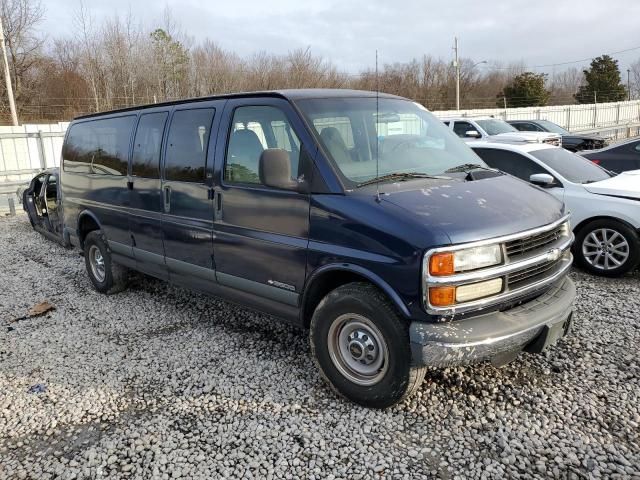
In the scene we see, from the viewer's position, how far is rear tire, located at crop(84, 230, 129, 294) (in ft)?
20.5

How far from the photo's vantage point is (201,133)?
4527 millimetres

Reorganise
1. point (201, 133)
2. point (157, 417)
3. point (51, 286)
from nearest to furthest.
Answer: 1. point (157, 417)
2. point (201, 133)
3. point (51, 286)

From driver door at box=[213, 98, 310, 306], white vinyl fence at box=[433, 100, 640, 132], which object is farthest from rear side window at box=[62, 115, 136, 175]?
white vinyl fence at box=[433, 100, 640, 132]

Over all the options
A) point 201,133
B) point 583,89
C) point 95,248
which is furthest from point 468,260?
point 583,89

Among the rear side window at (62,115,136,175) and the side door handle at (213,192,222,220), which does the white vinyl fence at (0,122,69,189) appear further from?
the side door handle at (213,192,222,220)

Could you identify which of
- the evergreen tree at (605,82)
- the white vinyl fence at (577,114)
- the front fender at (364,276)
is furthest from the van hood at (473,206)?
the evergreen tree at (605,82)

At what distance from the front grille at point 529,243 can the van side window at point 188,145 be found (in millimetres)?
2595

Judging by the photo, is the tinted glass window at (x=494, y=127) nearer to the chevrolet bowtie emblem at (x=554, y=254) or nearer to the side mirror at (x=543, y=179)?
the side mirror at (x=543, y=179)

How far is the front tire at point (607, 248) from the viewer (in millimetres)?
6109

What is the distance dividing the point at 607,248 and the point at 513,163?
1764 mm

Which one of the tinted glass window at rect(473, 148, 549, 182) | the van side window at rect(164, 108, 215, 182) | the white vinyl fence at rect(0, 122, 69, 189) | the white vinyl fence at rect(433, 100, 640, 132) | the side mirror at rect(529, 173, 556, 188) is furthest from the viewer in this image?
the white vinyl fence at rect(433, 100, 640, 132)

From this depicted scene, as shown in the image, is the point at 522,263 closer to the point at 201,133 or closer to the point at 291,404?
the point at 291,404

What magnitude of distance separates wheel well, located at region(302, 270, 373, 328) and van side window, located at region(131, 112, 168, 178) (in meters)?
2.22

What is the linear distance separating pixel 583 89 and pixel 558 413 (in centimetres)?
6045
